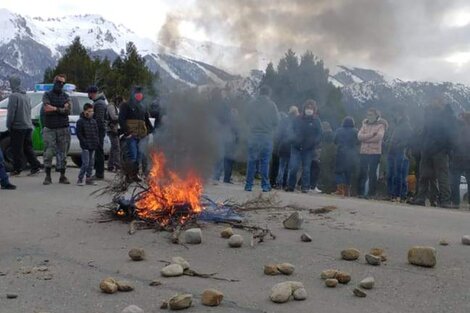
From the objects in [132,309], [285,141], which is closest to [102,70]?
[285,141]

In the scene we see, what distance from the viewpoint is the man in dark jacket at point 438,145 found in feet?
33.1

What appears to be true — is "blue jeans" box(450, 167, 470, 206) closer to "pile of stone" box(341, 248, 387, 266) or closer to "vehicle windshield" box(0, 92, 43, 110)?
"pile of stone" box(341, 248, 387, 266)

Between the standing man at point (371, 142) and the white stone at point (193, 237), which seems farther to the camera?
the standing man at point (371, 142)

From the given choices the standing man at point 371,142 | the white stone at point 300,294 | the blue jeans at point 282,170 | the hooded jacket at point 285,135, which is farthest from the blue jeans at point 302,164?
the white stone at point 300,294

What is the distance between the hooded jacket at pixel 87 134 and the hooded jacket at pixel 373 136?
203 inches

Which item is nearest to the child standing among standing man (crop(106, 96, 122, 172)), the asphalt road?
standing man (crop(106, 96, 122, 172))

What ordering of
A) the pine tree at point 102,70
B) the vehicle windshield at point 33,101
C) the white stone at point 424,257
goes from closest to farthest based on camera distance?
the white stone at point 424,257
the vehicle windshield at point 33,101
the pine tree at point 102,70

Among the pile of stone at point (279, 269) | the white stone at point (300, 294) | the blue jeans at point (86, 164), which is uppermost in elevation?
the blue jeans at point (86, 164)

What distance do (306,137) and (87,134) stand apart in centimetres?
429

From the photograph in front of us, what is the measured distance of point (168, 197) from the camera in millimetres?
6723

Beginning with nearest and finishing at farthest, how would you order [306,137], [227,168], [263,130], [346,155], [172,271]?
1. [172,271]
2. [263,130]
3. [306,137]
4. [346,155]
5. [227,168]

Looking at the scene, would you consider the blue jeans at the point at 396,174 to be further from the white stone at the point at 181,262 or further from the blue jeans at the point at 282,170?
the white stone at the point at 181,262

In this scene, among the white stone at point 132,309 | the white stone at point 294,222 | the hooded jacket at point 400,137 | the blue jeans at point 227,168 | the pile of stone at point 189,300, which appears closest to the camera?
the white stone at point 132,309

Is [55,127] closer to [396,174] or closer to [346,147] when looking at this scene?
[346,147]
